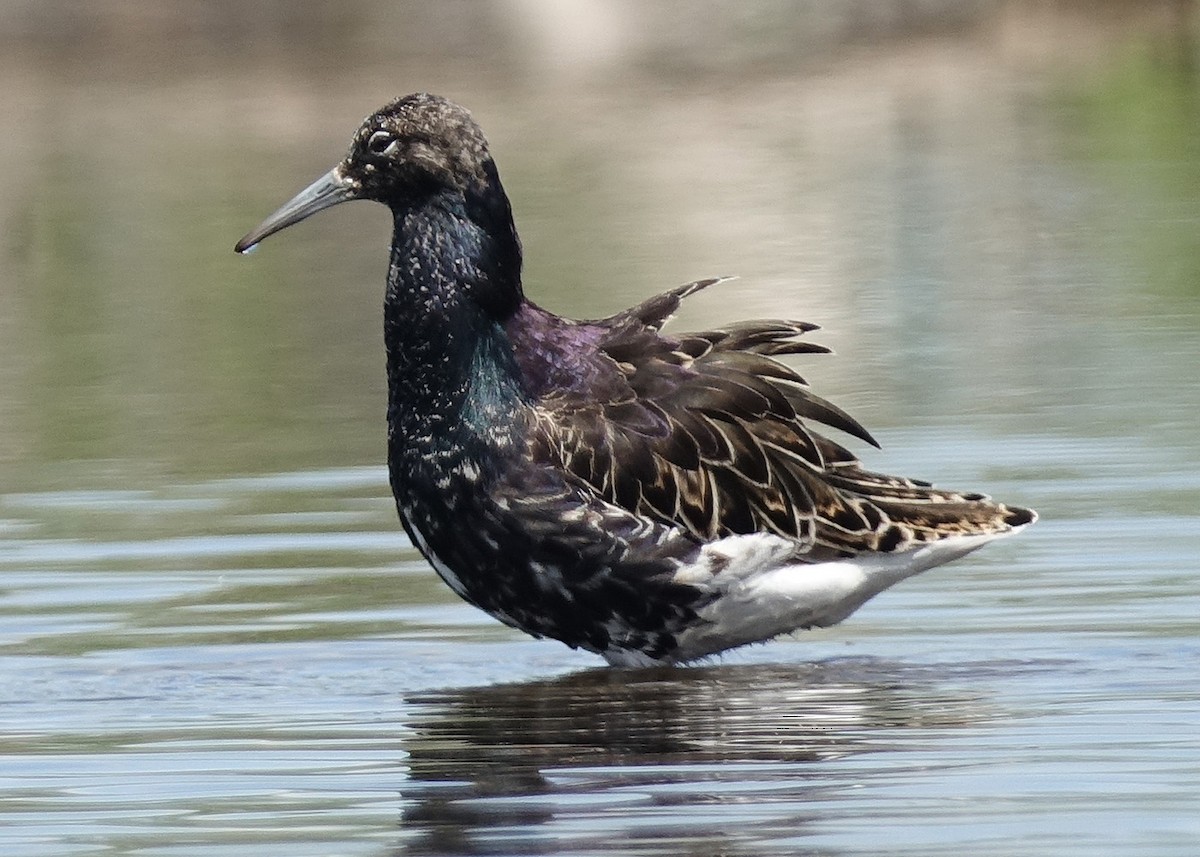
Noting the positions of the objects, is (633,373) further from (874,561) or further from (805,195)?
(805,195)

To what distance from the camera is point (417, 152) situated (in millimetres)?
9961

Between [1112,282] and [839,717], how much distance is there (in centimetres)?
1023

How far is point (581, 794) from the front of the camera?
8070 mm

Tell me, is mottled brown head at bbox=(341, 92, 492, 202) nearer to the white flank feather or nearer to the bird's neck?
the bird's neck

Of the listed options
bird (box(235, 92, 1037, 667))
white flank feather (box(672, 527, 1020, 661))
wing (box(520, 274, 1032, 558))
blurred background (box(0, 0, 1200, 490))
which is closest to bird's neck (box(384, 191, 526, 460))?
bird (box(235, 92, 1037, 667))

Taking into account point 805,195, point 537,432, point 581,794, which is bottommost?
point 581,794

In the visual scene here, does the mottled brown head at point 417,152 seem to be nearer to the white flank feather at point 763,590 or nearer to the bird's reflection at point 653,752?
the white flank feather at point 763,590

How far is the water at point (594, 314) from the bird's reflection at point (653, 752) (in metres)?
0.02

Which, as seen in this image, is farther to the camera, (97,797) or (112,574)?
(112,574)

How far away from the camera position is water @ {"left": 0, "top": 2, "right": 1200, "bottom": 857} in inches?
316

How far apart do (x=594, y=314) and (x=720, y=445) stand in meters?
7.70

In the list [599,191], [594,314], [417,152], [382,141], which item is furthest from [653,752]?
[599,191]

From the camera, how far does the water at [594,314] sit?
802 cm

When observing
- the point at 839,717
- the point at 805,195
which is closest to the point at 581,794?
the point at 839,717
